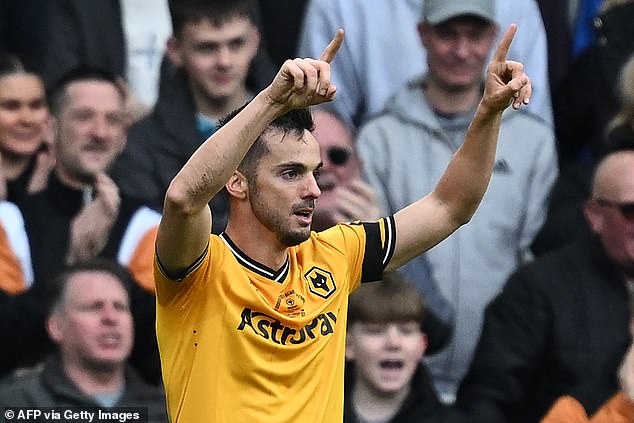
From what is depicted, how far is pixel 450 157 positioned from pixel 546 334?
3.26ft

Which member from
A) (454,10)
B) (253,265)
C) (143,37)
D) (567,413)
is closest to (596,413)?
(567,413)

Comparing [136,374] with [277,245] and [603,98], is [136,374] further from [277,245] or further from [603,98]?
[603,98]

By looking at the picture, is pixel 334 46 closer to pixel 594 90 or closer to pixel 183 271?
pixel 183 271

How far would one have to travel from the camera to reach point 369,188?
23.1ft

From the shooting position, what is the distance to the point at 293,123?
186 inches

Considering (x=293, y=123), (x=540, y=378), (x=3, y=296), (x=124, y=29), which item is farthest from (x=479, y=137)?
(x=124, y=29)

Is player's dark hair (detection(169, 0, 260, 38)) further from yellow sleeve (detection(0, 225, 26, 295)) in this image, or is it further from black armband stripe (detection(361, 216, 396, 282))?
black armband stripe (detection(361, 216, 396, 282))

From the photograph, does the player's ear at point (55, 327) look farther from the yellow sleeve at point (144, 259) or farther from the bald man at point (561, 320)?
the bald man at point (561, 320)

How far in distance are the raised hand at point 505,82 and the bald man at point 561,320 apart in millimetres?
2265

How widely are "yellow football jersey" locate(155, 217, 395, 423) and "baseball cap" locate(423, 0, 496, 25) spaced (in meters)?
2.83

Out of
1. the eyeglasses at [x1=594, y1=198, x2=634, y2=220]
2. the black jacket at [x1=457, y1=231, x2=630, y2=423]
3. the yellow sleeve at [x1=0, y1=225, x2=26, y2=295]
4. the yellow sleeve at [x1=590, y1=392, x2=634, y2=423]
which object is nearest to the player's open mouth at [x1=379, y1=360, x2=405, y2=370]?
the black jacket at [x1=457, y1=231, x2=630, y2=423]

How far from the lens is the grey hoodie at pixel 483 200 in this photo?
23.7 feet

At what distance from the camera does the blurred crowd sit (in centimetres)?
672

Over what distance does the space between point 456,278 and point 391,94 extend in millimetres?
986
